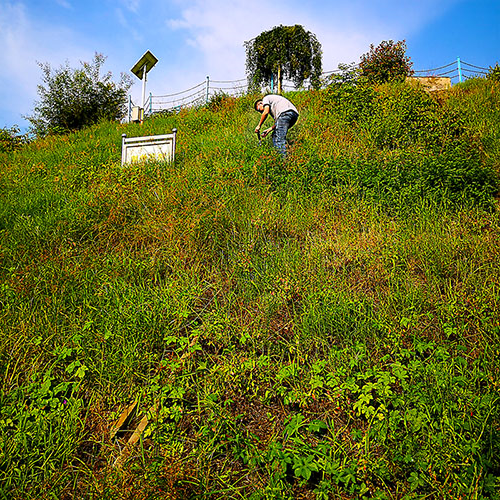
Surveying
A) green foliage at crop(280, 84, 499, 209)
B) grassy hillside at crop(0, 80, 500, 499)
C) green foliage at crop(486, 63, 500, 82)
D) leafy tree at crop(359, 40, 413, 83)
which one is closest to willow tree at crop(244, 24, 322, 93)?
leafy tree at crop(359, 40, 413, 83)

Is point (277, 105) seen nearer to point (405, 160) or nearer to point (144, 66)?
point (405, 160)

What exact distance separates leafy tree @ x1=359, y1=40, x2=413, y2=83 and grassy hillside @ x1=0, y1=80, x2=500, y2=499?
8412 millimetres

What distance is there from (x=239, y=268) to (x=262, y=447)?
1690 millimetres

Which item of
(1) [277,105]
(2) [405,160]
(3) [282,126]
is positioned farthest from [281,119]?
(2) [405,160]

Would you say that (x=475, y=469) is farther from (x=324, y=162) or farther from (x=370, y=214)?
(x=324, y=162)

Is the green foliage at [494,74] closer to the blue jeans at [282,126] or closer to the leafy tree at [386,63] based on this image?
the leafy tree at [386,63]

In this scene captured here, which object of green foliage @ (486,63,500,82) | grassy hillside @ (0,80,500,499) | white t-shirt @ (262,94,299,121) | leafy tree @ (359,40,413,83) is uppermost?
leafy tree @ (359,40,413,83)

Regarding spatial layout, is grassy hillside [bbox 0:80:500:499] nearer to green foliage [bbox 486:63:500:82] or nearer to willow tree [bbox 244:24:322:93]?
green foliage [bbox 486:63:500:82]

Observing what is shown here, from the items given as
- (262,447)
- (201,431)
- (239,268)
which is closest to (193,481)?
(201,431)

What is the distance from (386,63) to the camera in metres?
12.5

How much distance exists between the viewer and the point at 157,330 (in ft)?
8.49

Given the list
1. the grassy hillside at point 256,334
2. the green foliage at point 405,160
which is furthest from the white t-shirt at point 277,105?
the grassy hillside at point 256,334

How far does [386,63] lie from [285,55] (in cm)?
1312

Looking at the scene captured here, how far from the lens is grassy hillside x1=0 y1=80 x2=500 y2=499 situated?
1.74m
